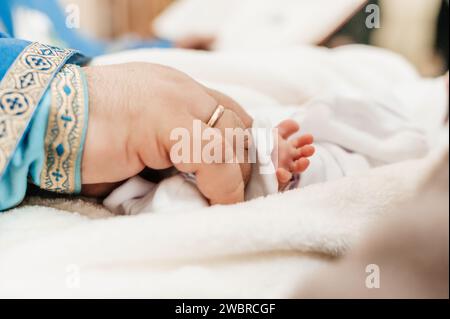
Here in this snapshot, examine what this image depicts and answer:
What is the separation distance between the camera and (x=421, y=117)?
855 millimetres

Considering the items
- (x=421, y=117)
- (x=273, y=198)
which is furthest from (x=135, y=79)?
(x=421, y=117)

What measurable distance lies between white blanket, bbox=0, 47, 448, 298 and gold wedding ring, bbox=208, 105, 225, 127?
9 centimetres

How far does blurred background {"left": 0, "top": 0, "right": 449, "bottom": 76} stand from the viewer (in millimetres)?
1271

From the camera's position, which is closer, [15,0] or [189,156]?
[189,156]

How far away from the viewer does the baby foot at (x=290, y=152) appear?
0.53 m

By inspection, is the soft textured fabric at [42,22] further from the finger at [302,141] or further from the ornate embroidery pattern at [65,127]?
the finger at [302,141]

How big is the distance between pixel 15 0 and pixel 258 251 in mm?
560

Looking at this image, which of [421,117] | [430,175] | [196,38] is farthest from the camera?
[196,38]

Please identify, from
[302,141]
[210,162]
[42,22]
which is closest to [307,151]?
[302,141]

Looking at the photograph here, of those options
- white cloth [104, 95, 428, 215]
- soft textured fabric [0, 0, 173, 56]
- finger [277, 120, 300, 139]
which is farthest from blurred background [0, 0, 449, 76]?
finger [277, 120, 300, 139]

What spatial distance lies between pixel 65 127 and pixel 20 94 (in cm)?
5

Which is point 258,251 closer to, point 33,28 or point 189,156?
point 189,156

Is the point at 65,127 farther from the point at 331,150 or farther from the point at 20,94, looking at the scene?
the point at 331,150

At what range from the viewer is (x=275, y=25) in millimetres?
1496
